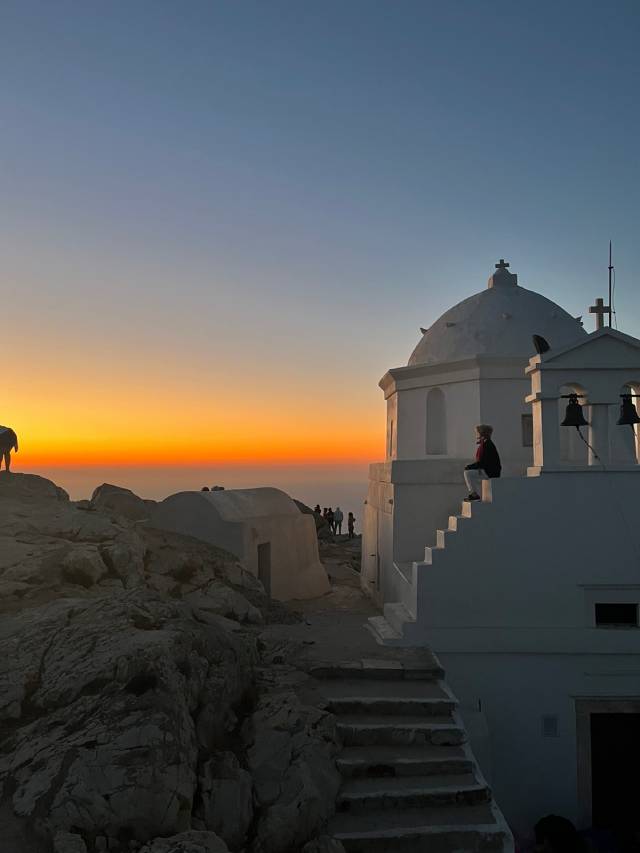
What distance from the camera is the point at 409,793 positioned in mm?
6836

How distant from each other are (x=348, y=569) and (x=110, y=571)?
1156 cm

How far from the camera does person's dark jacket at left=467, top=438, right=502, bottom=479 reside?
35.8 feet

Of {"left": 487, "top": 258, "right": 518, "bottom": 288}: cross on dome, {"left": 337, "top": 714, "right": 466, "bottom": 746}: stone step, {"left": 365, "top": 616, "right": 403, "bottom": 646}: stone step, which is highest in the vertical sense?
{"left": 487, "top": 258, "right": 518, "bottom": 288}: cross on dome

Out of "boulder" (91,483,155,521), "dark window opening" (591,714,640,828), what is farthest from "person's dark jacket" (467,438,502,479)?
"boulder" (91,483,155,521)

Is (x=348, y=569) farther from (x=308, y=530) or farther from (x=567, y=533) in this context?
(x=567, y=533)

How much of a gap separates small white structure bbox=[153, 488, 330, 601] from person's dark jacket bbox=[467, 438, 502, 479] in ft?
18.4

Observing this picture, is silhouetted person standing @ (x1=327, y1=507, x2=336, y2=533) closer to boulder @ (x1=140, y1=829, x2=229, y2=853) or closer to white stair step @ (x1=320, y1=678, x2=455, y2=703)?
white stair step @ (x1=320, y1=678, x2=455, y2=703)

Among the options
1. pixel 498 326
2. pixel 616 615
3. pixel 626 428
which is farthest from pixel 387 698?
pixel 498 326

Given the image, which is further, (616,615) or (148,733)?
(616,615)

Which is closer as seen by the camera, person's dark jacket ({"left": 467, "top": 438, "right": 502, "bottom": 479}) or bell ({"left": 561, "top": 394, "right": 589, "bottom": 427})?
bell ({"left": 561, "top": 394, "right": 589, "bottom": 427})

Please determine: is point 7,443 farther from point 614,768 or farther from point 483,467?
point 614,768

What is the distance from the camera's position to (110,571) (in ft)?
33.9

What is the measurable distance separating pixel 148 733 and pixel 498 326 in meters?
11.8

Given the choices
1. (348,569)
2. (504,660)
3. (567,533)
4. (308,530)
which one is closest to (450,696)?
(504,660)
